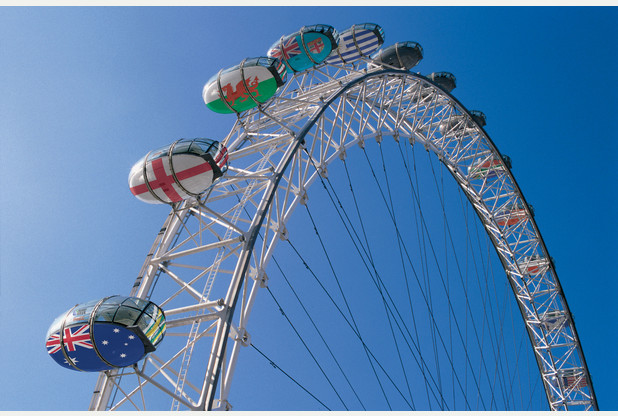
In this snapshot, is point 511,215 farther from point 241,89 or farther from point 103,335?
point 103,335

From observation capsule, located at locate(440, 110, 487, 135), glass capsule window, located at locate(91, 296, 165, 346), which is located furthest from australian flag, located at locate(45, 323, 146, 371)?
observation capsule, located at locate(440, 110, 487, 135)

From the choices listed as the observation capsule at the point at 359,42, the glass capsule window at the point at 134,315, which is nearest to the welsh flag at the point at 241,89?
the observation capsule at the point at 359,42

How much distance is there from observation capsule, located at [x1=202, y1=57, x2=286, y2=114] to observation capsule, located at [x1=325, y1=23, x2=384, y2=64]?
6.30 m

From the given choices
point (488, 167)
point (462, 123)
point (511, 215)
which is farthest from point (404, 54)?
point (511, 215)

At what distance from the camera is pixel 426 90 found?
28.5 m

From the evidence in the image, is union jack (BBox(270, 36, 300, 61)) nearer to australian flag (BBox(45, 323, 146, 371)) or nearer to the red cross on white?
the red cross on white

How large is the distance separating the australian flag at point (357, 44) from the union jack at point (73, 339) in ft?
55.1

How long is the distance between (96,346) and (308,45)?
14.9 meters

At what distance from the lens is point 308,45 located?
21.9 meters

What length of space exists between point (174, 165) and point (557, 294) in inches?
1158

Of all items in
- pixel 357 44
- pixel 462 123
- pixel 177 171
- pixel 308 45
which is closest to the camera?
pixel 177 171

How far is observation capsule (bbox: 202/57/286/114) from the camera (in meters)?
18.1

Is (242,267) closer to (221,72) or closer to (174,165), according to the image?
(174,165)

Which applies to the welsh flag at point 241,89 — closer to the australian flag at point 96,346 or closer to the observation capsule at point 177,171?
the observation capsule at point 177,171
